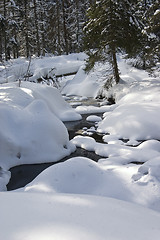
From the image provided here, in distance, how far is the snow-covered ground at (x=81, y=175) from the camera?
149 cm

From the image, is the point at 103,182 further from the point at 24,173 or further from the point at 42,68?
the point at 42,68

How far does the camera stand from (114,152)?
599 centimetres

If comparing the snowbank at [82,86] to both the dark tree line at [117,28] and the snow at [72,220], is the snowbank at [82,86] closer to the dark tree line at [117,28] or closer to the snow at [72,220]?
the dark tree line at [117,28]

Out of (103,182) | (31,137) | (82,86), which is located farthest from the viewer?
(82,86)

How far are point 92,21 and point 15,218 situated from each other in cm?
1316

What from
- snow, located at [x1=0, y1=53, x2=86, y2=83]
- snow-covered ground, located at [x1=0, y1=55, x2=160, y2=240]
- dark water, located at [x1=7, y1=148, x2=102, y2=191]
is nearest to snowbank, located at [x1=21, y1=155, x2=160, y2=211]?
snow-covered ground, located at [x1=0, y1=55, x2=160, y2=240]

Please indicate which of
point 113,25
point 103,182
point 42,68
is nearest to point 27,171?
point 103,182

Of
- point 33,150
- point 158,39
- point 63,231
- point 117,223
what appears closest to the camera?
point 63,231

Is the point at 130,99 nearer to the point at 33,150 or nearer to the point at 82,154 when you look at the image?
the point at 82,154

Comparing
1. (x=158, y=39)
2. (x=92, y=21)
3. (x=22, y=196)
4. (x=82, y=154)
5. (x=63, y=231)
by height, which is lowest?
(x=82, y=154)

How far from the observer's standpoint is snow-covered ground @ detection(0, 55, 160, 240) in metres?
1.49

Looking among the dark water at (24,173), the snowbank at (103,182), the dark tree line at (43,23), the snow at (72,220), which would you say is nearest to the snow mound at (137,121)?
the dark water at (24,173)

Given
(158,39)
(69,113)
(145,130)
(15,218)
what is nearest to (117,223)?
(15,218)

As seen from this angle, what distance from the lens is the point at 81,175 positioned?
379 centimetres
